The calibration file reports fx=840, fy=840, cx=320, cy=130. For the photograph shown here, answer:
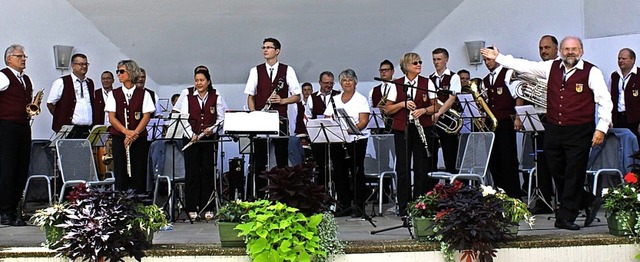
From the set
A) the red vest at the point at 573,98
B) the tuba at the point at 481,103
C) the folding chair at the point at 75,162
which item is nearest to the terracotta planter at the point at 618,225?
the red vest at the point at 573,98

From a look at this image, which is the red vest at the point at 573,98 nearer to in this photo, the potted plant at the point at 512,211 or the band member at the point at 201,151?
the potted plant at the point at 512,211

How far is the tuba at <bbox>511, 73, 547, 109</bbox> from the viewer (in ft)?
22.8

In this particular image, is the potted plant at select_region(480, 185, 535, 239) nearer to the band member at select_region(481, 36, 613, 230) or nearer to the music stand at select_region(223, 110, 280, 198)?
the band member at select_region(481, 36, 613, 230)

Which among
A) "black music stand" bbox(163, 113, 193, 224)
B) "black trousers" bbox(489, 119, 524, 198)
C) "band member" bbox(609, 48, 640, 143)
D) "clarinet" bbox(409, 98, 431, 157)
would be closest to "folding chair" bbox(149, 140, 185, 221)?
"black music stand" bbox(163, 113, 193, 224)

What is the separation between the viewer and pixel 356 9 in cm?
1008


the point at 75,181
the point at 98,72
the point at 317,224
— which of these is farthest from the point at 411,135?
the point at 98,72

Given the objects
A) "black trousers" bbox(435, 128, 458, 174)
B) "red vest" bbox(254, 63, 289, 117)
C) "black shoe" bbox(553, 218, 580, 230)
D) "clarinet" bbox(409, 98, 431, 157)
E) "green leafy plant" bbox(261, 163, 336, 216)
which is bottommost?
"black shoe" bbox(553, 218, 580, 230)

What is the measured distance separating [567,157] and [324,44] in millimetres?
4656

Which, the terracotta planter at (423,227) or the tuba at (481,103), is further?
the tuba at (481,103)

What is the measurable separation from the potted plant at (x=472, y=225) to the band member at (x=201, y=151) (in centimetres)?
291

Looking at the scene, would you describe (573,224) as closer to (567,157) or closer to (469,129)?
(567,157)

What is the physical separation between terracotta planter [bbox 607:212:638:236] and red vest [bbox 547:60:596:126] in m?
0.83

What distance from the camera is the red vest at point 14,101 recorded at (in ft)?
23.4

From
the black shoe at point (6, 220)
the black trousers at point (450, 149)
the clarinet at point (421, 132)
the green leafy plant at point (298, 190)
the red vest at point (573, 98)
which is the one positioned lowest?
the black shoe at point (6, 220)
